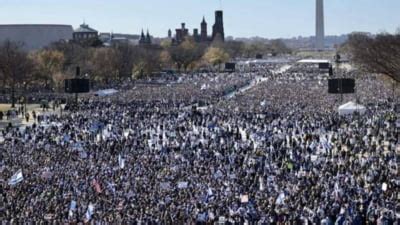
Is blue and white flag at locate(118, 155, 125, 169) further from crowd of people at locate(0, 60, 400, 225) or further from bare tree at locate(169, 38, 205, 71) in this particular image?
bare tree at locate(169, 38, 205, 71)

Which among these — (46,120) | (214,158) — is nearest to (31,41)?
(46,120)

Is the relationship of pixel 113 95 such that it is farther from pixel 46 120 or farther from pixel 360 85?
pixel 360 85

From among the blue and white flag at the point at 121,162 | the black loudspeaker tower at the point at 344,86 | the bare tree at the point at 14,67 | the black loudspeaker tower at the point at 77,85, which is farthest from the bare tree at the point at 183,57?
the blue and white flag at the point at 121,162

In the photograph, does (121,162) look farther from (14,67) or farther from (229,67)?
(229,67)

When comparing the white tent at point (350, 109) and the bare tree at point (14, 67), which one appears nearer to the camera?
the white tent at point (350, 109)

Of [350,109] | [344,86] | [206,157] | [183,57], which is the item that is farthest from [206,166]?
[183,57]

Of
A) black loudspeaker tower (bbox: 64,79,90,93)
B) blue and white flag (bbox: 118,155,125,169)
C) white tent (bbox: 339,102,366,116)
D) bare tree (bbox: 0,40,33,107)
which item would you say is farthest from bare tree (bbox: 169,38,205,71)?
blue and white flag (bbox: 118,155,125,169)

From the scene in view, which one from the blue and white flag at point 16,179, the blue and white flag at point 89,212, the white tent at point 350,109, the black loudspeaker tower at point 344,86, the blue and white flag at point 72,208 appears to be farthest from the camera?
the black loudspeaker tower at point 344,86

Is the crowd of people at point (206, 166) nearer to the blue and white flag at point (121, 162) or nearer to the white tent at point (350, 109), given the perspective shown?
the blue and white flag at point (121, 162)
